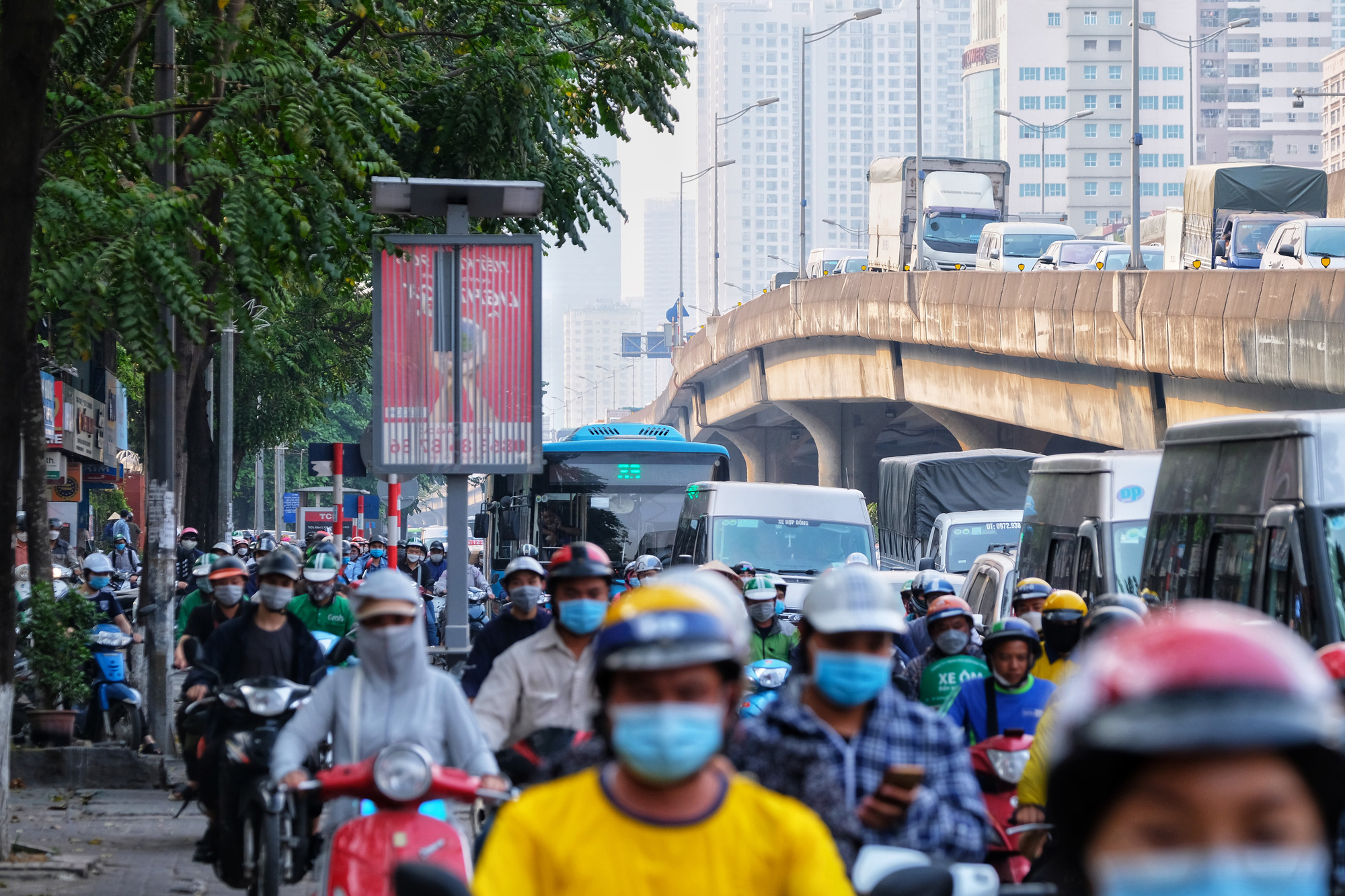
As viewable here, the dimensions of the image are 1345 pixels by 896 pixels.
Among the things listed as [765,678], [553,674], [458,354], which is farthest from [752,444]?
[553,674]

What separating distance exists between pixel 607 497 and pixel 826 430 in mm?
33704

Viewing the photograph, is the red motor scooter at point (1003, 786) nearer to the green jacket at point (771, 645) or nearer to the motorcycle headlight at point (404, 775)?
the motorcycle headlight at point (404, 775)

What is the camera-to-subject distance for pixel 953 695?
7105 mm

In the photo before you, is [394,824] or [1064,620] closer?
[394,824]

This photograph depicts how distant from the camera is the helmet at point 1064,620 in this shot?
7621 mm

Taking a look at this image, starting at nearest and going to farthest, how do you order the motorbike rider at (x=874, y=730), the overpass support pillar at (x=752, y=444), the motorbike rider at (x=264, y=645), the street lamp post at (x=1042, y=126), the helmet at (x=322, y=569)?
the motorbike rider at (x=874, y=730)
the motorbike rider at (x=264, y=645)
the helmet at (x=322, y=569)
the overpass support pillar at (x=752, y=444)
the street lamp post at (x=1042, y=126)

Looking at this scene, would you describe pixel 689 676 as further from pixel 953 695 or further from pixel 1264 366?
pixel 1264 366

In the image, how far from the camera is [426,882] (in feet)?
9.39

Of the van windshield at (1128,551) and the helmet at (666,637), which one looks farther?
the van windshield at (1128,551)

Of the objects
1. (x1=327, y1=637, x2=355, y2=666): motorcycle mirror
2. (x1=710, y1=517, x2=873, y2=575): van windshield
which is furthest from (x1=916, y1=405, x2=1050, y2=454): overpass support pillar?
(x1=327, y1=637, x2=355, y2=666): motorcycle mirror

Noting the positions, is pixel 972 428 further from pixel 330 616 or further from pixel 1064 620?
pixel 1064 620

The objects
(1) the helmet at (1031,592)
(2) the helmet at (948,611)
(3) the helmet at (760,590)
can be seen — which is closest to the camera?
(2) the helmet at (948,611)

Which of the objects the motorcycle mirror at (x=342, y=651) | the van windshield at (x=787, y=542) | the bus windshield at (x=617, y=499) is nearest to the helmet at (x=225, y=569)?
the motorcycle mirror at (x=342, y=651)

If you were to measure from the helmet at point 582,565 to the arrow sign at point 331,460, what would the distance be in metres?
10.5
